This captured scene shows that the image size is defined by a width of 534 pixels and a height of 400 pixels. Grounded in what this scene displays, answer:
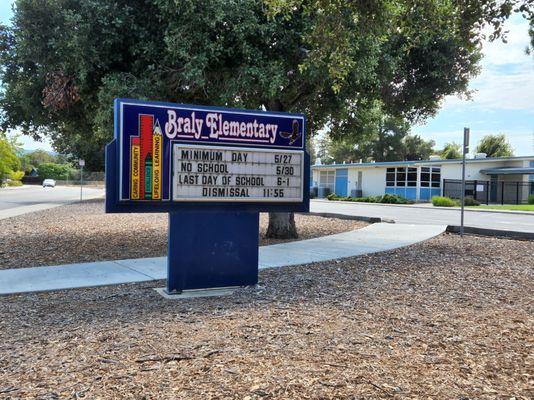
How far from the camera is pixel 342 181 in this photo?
49031 millimetres

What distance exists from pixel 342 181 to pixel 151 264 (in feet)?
134

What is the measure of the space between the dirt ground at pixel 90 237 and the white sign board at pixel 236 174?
3740 millimetres

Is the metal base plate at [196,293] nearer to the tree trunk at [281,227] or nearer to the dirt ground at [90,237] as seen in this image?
the dirt ground at [90,237]

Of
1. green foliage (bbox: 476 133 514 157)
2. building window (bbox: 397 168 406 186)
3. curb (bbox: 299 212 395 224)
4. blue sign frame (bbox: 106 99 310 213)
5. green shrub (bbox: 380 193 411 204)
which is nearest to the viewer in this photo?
blue sign frame (bbox: 106 99 310 213)

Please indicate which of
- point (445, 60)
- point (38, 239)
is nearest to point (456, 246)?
point (445, 60)

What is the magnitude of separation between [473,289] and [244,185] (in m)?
3.48

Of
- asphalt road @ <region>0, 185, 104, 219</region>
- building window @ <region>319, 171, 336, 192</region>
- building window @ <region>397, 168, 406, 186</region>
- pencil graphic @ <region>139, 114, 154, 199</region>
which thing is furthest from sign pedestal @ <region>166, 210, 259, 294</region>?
building window @ <region>319, 171, 336, 192</region>

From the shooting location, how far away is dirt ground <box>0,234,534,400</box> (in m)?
3.87

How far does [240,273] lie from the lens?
24.4ft

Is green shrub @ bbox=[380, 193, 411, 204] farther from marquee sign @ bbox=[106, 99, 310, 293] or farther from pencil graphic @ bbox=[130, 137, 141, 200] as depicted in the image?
pencil graphic @ bbox=[130, 137, 141, 200]

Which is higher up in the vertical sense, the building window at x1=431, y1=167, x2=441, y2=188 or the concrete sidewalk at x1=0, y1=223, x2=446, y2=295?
the building window at x1=431, y1=167, x2=441, y2=188

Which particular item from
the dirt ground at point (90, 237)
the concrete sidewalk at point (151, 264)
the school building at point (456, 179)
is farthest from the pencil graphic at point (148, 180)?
the school building at point (456, 179)

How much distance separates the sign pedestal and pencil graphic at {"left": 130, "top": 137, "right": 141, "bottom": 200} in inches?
22.7

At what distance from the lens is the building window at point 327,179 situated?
50.9 meters
